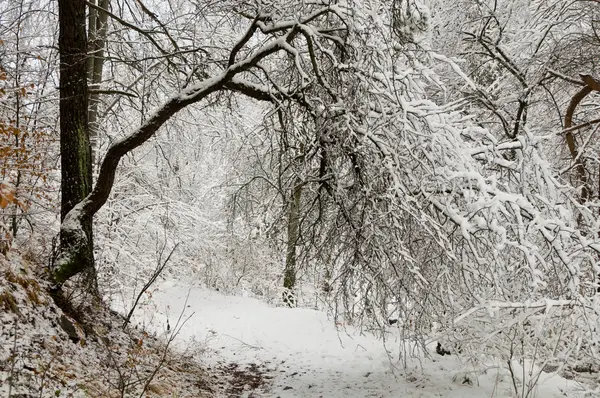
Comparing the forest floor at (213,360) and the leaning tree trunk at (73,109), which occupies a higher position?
→ the leaning tree trunk at (73,109)

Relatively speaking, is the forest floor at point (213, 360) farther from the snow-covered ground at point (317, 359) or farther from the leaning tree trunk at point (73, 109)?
the leaning tree trunk at point (73, 109)

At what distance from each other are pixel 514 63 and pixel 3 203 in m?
6.02

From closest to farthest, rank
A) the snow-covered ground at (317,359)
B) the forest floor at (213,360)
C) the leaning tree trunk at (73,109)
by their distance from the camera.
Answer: the forest floor at (213,360) < the leaning tree trunk at (73,109) < the snow-covered ground at (317,359)

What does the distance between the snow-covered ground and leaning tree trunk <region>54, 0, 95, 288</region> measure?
7.14 ft

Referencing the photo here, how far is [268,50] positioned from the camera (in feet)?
14.6

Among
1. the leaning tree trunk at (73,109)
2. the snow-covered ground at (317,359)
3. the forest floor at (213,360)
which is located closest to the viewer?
the forest floor at (213,360)

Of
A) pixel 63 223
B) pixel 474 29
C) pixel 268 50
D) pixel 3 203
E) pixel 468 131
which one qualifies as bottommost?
pixel 3 203

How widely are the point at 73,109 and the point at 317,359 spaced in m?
5.33

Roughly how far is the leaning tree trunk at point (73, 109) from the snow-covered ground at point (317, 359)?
218 centimetres

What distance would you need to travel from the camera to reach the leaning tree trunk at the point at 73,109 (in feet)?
16.4

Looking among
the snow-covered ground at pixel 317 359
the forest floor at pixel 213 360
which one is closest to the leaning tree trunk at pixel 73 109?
the forest floor at pixel 213 360

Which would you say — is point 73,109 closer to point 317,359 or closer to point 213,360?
point 213,360

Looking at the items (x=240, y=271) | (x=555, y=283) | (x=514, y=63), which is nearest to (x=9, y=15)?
(x=514, y=63)

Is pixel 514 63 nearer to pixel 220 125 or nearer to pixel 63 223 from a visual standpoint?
pixel 220 125
